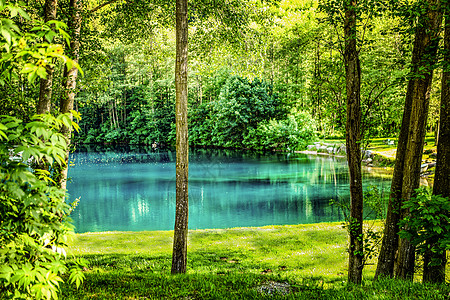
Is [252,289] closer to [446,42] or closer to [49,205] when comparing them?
[49,205]

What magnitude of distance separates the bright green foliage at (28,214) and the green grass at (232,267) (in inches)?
10.1

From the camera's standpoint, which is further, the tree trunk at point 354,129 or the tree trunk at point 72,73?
the tree trunk at point 72,73

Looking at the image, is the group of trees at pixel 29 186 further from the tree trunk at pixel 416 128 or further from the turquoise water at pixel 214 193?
the turquoise water at pixel 214 193

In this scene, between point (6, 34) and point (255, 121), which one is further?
point (255, 121)

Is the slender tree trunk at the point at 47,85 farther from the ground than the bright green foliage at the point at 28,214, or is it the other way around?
the slender tree trunk at the point at 47,85

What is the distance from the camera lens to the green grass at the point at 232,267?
4871 millimetres

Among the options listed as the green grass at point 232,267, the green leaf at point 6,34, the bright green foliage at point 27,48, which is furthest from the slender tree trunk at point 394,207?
the green leaf at point 6,34

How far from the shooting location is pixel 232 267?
884cm

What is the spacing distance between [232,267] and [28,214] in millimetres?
7045

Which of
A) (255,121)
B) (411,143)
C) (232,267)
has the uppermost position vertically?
(255,121)

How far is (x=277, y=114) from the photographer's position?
2085 inches

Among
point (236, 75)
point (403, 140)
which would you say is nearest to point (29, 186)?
point (403, 140)

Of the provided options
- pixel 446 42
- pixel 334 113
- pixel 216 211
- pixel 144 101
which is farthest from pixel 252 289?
pixel 144 101

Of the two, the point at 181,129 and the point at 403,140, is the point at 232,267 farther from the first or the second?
the point at 403,140
